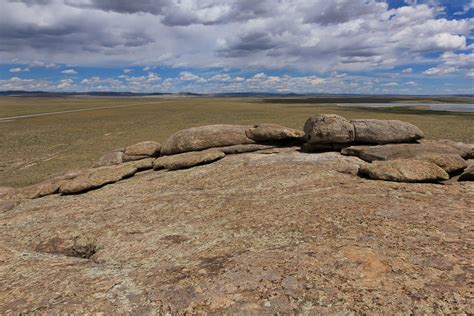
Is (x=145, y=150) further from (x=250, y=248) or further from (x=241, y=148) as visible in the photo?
(x=250, y=248)

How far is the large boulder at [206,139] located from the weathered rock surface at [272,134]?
1.63 feet

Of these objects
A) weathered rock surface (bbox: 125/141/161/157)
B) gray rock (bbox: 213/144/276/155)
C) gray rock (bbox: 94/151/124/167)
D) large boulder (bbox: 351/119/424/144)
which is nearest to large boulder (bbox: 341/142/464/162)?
large boulder (bbox: 351/119/424/144)

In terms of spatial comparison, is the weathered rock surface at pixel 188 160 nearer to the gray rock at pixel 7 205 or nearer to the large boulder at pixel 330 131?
the large boulder at pixel 330 131

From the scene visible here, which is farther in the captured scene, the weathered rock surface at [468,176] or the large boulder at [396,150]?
the large boulder at [396,150]

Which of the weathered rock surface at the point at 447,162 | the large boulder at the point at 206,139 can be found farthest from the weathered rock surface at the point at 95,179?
the weathered rock surface at the point at 447,162

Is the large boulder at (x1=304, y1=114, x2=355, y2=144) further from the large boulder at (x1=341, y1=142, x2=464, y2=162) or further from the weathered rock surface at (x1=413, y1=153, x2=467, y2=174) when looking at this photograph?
the weathered rock surface at (x1=413, y1=153, x2=467, y2=174)

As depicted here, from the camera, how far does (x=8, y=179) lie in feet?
119

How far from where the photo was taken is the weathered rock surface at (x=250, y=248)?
7.96 m

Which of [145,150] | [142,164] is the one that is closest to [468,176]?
[142,164]

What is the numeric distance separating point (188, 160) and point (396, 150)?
39.6 ft

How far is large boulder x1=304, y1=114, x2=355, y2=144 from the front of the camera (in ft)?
69.8

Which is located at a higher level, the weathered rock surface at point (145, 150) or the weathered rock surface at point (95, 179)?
the weathered rock surface at point (145, 150)

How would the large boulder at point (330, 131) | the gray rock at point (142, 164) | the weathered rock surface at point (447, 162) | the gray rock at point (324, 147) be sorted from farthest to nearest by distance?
the gray rock at point (142, 164) → the gray rock at point (324, 147) → the large boulder at point (330, 131) → the weathered rock surface at point (447, 162)

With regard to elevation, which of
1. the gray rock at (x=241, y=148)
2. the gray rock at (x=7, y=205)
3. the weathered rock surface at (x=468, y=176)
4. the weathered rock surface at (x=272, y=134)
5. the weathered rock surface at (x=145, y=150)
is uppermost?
the weathered rock surface at (x=272, y=134)
